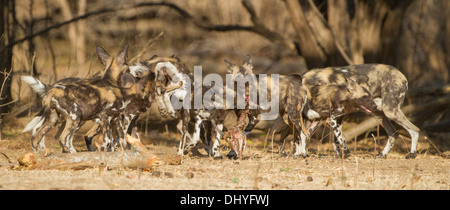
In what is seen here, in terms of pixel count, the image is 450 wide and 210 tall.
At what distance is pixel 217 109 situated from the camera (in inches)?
341

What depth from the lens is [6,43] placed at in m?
12.4

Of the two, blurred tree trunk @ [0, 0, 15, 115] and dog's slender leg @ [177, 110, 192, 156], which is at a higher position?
blurred tree trunk @ [0, 0, 15, 115]

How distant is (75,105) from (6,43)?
588cm

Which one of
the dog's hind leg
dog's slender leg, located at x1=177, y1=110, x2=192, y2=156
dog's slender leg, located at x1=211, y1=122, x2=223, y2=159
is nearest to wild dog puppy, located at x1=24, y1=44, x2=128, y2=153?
dog's slender leg, located at x1=177, y1=110, x2=192, y2=156

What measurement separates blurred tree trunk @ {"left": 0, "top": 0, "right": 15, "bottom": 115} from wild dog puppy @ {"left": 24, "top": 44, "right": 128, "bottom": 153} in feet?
14.7

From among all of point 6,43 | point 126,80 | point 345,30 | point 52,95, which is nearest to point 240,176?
point 52,95

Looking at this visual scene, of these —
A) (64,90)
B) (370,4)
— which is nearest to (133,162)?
(64,90)

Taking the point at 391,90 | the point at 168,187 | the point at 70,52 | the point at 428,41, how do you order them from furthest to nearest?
the point at 428,41 < the point at 70,52 < the point at 391,90 < the point at 168,187

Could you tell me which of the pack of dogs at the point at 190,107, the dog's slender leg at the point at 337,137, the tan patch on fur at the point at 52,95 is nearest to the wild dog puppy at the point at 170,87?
the pack of dogs at the point at 190,107

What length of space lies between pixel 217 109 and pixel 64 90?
2326 mm

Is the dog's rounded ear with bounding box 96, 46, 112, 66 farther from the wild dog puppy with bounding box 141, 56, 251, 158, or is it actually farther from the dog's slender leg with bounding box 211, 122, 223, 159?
the dog's slender leg with bounding box 211, 122, 223, 159

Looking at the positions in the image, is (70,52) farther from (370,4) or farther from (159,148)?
(370,4)

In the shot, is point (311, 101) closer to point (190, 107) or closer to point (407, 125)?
point (407, 125)

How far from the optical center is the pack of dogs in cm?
749
